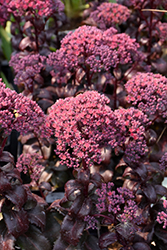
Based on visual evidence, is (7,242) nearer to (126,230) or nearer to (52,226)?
(52,226)

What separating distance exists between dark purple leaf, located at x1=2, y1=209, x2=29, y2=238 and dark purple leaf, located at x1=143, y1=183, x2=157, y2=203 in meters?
0.66

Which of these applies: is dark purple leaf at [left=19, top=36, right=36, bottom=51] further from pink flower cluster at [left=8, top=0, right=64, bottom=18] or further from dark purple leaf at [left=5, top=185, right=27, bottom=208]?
dark purple leaf at [left=5, top=185, right=27, bottom=208]

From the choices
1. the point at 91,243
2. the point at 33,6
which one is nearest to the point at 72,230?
the point at 91,243

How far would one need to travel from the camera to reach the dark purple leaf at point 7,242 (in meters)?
1.48

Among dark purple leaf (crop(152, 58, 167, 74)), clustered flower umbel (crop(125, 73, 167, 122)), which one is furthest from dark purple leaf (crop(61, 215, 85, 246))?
dark purple leaf (crop(152, 58, 167, 74))

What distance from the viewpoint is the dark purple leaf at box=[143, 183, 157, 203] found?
62.1 inches

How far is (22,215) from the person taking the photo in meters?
1.50

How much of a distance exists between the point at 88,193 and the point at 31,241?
40 cm

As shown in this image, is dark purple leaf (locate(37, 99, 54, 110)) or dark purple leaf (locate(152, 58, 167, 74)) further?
dark purple leaf (locate(152, 58, 167, 74))

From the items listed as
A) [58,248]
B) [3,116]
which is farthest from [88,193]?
[3,116]

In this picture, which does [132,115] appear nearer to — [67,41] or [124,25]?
[67,41]

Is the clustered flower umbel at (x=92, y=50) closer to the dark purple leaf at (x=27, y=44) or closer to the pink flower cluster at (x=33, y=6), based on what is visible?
the pink flower cluster at (x=33, y=6)

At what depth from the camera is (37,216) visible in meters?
1.58

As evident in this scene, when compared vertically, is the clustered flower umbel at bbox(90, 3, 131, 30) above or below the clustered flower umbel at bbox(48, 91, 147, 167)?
above
